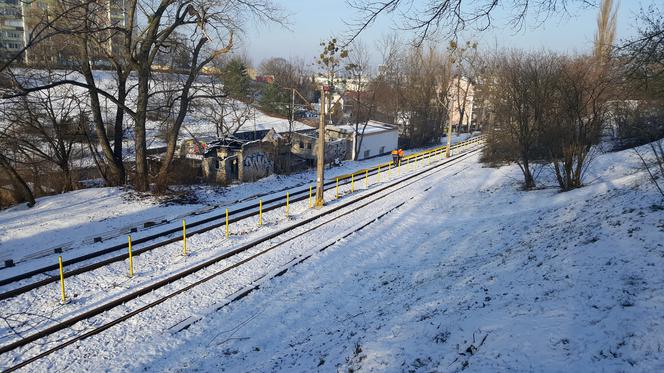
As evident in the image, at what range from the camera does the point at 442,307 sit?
28.2 ft

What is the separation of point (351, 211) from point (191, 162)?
14115mm

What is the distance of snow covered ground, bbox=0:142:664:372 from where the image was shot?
621 centimetres

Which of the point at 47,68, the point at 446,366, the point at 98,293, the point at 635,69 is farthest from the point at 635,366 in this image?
the point at 47,68

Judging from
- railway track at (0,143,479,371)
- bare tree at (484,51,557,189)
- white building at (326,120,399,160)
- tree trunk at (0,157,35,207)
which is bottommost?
railway track at (0,143,479,371)

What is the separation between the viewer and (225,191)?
23562 millimetres

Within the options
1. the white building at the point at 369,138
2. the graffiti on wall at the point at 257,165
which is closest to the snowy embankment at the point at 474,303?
the graffiti on wall at the point at 257,165

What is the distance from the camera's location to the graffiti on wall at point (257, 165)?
2862 centimetres

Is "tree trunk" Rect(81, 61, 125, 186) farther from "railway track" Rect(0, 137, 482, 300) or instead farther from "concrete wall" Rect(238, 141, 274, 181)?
"railway track" Rect(0, 137, 482, 300)

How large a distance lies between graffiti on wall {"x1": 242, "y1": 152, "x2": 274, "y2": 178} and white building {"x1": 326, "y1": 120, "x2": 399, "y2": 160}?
1212cm

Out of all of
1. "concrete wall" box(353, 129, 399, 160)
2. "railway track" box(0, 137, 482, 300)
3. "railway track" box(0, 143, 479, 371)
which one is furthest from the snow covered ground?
"concrete wall" box(353, 129, 399, 160)

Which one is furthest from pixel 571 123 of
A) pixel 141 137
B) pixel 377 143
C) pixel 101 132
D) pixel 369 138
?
pixel 377 143

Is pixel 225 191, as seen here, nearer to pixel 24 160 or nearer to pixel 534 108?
pixel 24 160

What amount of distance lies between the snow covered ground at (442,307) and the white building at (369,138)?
86.1ft

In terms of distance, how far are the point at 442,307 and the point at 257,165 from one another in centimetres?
2254
